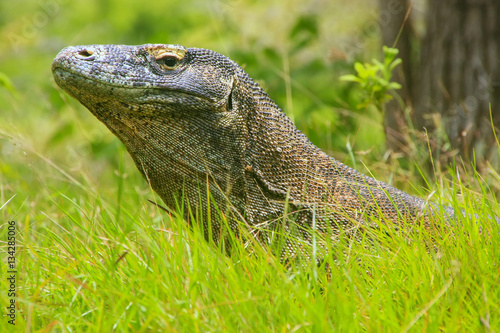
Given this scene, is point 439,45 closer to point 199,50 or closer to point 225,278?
point 199,50

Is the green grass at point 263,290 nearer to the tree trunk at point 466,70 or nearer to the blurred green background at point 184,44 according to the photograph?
the blurred green background at point 184,44

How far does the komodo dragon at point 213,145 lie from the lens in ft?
11.6

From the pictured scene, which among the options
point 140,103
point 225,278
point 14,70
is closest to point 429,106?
point 140,103

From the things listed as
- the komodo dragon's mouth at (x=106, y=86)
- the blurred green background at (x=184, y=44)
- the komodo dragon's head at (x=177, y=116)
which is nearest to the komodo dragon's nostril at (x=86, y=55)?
the komodo dragon's head at (x=177, y=116)

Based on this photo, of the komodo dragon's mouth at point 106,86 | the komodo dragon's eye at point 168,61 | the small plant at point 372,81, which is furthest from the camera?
the small plant at point 372,81

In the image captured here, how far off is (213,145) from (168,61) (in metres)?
0.62

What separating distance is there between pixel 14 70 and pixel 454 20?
22.4 feet

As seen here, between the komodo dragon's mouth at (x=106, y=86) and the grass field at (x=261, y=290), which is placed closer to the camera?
the grass field at (x=261, y=290)

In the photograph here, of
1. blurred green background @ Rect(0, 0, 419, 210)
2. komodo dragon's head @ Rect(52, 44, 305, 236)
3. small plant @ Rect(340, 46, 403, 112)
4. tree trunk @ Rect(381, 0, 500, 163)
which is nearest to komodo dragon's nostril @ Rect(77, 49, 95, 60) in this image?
komodo dragon's head @ Rect(52, 44, 305, 236)

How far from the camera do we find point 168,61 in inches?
146

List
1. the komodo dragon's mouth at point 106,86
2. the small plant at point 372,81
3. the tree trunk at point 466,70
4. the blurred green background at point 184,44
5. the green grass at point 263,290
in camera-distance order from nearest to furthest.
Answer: the green grass at point 263,290 < the komodo dragon's mouth at point 106,86 < the small plant at point 372,81 < the tree trunk at point 466,70 < the blurred green background at point 184,44

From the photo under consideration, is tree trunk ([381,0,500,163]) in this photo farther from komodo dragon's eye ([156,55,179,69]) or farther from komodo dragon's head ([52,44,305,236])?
komodo dragon's eye ([156,55,179,69])

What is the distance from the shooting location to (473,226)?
10.3 ft

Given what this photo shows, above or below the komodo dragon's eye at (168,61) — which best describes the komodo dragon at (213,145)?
below
